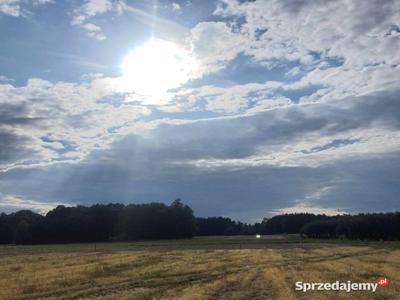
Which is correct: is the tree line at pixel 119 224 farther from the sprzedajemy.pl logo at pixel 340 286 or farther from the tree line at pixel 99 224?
the sprzedajemy.pl logo at pixel 340 286

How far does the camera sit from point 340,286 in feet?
92.6

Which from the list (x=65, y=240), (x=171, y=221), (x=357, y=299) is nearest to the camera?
(x=357, y=299)

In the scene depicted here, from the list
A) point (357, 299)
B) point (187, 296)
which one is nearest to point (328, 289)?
point (357, 299)

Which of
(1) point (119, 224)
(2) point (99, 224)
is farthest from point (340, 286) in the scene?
(1) point (119, 224)

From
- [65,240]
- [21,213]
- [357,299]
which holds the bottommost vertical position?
[357,299]

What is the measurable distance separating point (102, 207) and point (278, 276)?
495 ft

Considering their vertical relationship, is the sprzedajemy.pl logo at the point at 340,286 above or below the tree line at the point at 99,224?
below

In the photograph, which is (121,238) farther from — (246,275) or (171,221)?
(246,275)

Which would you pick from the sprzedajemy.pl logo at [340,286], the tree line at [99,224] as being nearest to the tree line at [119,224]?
the tree line at [99,224]

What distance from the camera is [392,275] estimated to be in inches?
1369

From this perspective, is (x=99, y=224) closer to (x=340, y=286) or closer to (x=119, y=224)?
(x=119, y=224)

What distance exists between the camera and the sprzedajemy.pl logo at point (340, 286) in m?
26.9

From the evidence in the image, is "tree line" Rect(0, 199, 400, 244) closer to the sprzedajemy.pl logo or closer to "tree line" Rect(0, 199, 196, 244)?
"tree line" Rect(0, 199, 196, 244)

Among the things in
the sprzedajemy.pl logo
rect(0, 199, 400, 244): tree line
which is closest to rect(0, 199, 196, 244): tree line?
rect(0, 199, 400, 244): tree line
